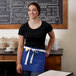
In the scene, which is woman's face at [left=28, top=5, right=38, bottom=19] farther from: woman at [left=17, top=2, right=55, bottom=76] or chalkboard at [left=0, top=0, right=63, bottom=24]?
chalkboard at [left=0, top=0, right=63, bottom=24]

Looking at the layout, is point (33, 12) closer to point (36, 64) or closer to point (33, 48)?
point (33, 48)

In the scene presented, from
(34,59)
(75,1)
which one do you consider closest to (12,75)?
(34,59)

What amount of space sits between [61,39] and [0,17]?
1.02 meters

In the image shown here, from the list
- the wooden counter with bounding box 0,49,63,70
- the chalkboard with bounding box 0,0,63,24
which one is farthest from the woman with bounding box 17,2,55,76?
the chalkboard with bounding box 0,0,63,24

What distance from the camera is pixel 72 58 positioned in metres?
2.82

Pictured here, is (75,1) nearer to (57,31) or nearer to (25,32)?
(57,31)

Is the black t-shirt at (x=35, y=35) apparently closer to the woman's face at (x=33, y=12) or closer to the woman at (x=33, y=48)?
the woman at (x=33, y=48)

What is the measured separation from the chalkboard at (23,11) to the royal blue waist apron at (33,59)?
0.90m

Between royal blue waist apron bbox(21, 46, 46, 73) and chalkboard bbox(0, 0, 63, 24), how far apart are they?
90 centimetres

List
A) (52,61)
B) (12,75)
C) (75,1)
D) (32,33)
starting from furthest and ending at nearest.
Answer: (75,1), (52,61), (32,33), (12,75)

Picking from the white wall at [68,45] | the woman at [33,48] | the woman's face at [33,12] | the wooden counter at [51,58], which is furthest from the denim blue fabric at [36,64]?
the white wall at [68,45]

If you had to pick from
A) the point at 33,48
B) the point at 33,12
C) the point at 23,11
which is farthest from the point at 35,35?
the point at 23,11

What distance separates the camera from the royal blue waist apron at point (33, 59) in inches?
79.7

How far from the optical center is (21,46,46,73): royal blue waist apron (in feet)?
6.64
